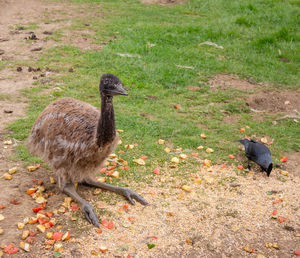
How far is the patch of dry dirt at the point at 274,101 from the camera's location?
7.22 metres

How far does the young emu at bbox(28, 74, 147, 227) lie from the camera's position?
4.01 m

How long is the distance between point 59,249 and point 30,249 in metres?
0.28

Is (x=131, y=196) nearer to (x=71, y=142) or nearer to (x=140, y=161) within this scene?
(x=140, y=161)

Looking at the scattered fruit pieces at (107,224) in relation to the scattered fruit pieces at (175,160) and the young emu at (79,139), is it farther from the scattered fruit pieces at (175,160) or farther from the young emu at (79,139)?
the scattered fruit pieces at (175,160)

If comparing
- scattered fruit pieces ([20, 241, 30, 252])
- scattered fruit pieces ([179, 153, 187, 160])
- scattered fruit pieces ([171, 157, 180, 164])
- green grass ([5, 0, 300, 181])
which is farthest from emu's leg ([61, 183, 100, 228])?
scattered fruit pieces ([179, 153, 187, 160])

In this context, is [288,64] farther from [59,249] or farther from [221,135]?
[59,249]

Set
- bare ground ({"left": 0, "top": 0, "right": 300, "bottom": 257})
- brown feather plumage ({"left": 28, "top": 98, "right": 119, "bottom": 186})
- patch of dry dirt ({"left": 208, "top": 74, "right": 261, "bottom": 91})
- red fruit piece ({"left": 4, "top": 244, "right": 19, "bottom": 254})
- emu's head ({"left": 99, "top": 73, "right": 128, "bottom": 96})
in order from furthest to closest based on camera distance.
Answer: patch of dry dirt ({"left": 208, "top": 74, "right": 261, "bottom": 91})
brown feather plumage ({"left": 28, "top": 98, "right": 119, "bottom": 186})
emu's head ({"left": 99, "top": 73, "right": 128, "bottom": 96})
bare ground ({"left": 0, "top": 0, "right": 300, "bottom": 257})
red fruit piece ({"left": 4, "top": 244, "right": 19, "bottom": 254})

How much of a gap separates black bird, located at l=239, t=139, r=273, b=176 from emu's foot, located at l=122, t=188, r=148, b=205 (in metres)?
1.78

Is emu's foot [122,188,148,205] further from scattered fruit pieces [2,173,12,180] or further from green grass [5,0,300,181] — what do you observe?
scattered fruit pieces [2,173,12,180]

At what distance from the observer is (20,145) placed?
17.8 ft

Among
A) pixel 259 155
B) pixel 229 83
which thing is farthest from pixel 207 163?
pixel 229 83

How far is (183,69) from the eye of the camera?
8.38 metres

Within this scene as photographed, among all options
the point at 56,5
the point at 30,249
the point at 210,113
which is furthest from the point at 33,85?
the point at 56,5

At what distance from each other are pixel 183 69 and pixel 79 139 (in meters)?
4.69
